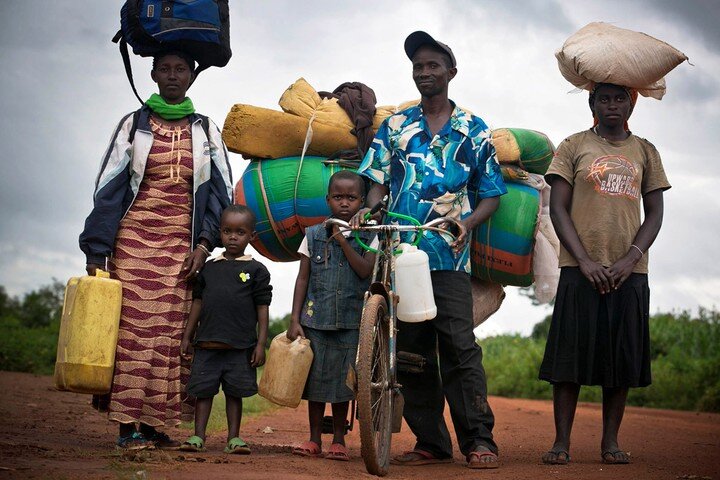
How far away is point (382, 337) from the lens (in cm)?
546

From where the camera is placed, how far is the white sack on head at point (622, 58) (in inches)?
239

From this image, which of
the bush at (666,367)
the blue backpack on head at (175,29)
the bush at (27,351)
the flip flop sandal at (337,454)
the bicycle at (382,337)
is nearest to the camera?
the bicycle at (382,337)

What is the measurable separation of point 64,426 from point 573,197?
14.2ft

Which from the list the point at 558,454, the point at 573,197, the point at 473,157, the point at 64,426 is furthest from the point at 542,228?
the point at 64,426

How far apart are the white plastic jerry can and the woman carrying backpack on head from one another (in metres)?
1.49

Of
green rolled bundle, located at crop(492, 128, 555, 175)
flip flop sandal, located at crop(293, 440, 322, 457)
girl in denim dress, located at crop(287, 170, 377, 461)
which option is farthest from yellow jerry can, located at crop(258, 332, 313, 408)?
green rolled bundle, located at crop(492, 128, 555, 175)

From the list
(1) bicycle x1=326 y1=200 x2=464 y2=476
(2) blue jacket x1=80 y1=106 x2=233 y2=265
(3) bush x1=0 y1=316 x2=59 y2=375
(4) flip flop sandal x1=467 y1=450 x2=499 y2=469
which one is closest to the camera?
(1) bicycle x1=326 y1=200 x2=464 y2=476

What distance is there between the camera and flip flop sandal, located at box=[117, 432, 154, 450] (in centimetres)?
594

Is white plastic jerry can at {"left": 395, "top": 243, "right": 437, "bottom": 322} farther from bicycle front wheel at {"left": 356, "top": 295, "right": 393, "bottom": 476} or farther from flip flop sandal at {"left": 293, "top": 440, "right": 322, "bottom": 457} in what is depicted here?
flip flop sandal at {"left": 293, "top": 440, "right": 322, "bottom": 457}

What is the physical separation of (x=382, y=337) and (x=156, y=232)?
172 centimetres

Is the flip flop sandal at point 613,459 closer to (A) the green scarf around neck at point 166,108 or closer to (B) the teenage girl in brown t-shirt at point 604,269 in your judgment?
(B) the teenage girl in brown t-shirt at point 604,269

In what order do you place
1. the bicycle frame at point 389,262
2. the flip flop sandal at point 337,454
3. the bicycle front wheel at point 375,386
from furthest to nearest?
the flip flop sandal at point 337,454, the bicycle frame at point 389,262, the bicycle front wheel at point 375,386

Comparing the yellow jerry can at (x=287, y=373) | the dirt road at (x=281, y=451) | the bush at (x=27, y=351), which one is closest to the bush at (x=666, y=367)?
the dirt road at (x=281, y=451)

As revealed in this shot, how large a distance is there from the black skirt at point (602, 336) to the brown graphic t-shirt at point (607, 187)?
16cm
